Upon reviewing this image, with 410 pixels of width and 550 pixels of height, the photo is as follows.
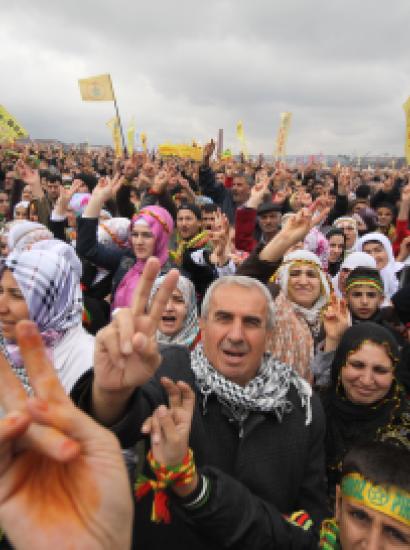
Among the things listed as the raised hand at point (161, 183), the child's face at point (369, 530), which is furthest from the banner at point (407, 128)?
the child's face at point (369, 530)

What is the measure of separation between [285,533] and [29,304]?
140 cm

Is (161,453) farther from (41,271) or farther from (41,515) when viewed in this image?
(41,271)

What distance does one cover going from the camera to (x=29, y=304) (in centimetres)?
181

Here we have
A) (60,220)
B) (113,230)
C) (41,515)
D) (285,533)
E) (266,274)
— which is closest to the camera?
(41,515)

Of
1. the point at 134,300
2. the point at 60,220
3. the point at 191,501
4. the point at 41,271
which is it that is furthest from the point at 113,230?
the point at 191,501

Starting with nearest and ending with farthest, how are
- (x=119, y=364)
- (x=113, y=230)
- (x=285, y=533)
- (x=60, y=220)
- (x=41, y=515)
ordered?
(x=41, y=515), (x=119, y=364), (x=285, y=533), (x=113, y=230), (x=60, y=220)

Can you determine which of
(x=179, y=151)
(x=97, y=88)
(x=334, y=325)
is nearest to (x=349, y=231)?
(x=334, y=325)

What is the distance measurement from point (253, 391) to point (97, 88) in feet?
39.2

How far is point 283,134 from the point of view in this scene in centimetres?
1483

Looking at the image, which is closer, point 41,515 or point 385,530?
point 41,515

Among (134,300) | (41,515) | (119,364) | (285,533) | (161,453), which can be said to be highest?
(134,300)

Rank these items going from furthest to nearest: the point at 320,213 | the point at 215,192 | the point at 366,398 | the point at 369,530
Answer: the point at 215,192
the point at 320,213
the point at 366,398
the point at 369,530

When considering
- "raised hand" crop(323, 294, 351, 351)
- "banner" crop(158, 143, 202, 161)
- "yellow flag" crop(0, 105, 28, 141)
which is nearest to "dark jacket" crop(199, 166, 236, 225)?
"raised hand" crop(323, 294, 351, 351)

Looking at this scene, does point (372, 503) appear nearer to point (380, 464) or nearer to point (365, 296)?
point (380, 464)
